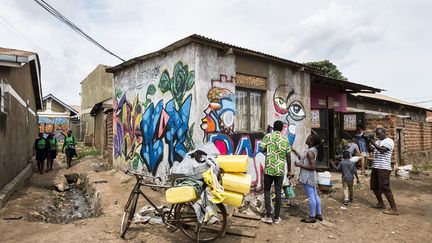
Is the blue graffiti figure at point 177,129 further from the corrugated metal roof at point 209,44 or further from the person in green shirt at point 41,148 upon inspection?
the person in green shirt at point 41,148

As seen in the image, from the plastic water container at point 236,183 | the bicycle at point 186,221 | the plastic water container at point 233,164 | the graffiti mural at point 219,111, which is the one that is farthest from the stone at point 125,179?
the plastic water container at point 236,183

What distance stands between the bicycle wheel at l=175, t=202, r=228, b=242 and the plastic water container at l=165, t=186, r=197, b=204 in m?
0.29

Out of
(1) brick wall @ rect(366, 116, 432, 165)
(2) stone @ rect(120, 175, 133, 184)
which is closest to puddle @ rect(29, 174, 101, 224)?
(2) stone @ rect(120, 175, 133, 184)

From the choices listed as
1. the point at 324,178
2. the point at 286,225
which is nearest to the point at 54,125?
the point at 324,178

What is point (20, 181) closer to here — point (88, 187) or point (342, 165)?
point (88, 187)

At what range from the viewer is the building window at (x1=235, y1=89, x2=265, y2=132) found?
7906 mm

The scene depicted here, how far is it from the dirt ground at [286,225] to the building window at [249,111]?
83.3 inches

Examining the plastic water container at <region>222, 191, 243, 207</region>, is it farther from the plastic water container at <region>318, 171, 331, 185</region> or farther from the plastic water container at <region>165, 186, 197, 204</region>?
→ the plastic water container at <region>318, 171, 331, 185</region>

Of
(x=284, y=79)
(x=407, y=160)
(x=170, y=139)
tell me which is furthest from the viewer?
(x=407, y=160)

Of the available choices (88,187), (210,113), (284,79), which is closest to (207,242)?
(210,113)

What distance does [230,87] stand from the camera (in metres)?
7.59

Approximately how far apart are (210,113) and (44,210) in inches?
180

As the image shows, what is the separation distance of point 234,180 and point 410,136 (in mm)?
13699

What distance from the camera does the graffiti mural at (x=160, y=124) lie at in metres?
7.29
